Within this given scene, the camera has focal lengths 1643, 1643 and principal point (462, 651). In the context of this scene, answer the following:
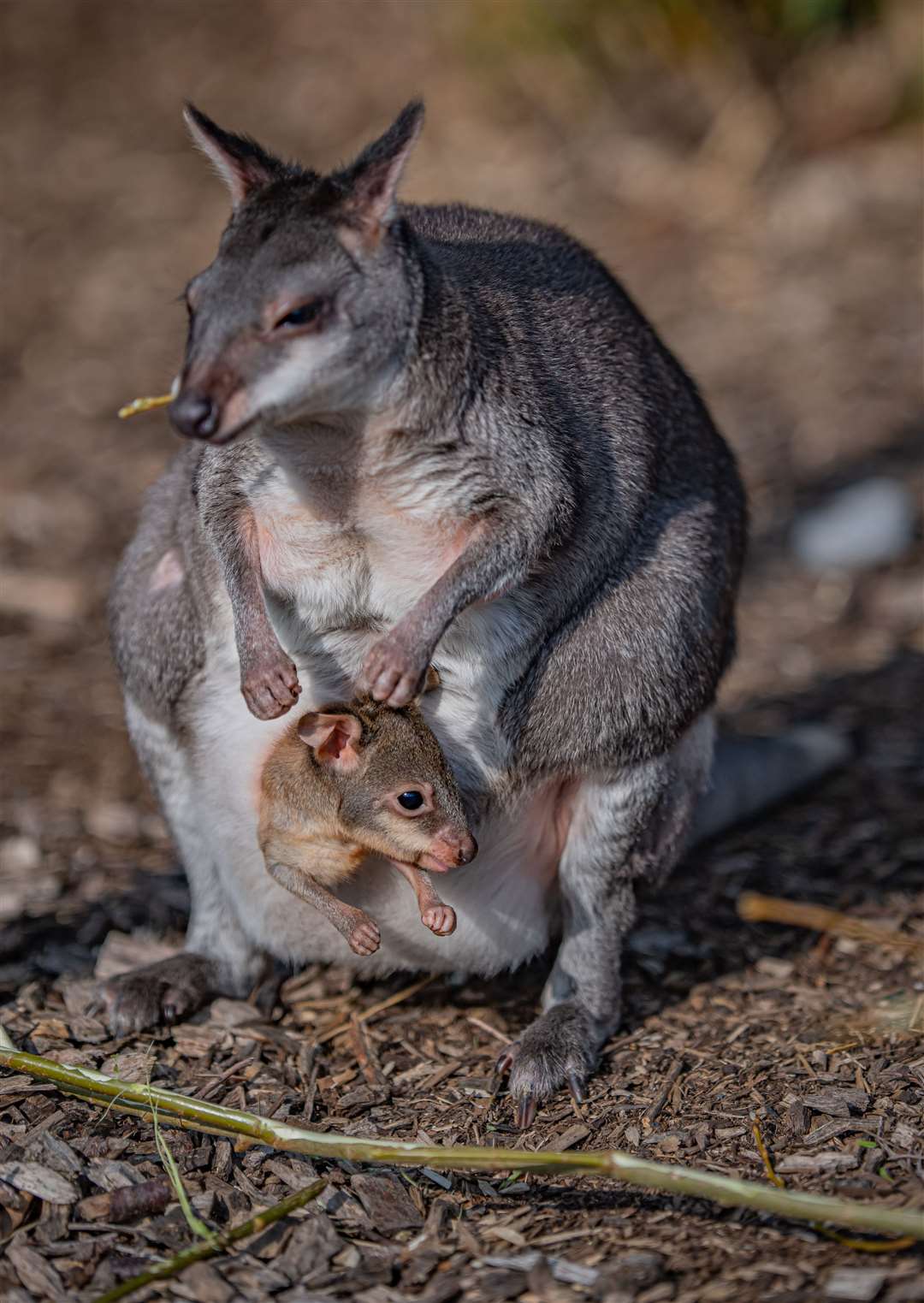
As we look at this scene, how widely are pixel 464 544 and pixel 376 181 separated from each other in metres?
0.78

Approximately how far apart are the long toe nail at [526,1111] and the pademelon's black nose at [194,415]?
1.71 meters

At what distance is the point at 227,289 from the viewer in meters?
3.17

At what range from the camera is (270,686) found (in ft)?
11.6

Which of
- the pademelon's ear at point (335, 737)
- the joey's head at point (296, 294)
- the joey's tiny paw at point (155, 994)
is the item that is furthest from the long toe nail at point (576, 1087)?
the joey's head at point (296, 294)

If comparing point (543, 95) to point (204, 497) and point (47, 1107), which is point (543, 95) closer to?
point (204, 497)

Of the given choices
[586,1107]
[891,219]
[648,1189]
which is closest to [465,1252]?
[648,1189]

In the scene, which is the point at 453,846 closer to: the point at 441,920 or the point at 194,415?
the point at 441,920

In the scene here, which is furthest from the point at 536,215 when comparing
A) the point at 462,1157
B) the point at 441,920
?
the point at 462,1157

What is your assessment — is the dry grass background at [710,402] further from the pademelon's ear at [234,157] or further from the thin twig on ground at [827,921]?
the pademelon's ear at [234,157]

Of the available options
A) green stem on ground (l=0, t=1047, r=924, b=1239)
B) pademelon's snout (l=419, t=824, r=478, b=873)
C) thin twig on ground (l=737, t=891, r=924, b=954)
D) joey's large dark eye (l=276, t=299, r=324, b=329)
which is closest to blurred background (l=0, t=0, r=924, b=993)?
thin twig on ground (l=737, t=891, r=924, b=954)

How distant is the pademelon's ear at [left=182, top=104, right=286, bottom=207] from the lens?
3395mm

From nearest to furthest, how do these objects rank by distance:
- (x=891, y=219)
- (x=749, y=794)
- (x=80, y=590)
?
1. (x=749, y=794)
2. (x=80, y=590)
3. (x=891, y=219)

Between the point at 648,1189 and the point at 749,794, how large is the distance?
1985 millimetres

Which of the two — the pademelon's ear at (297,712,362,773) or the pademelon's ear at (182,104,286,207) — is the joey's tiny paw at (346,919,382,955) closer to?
the pademelon's ear at (297,712,362,773)
